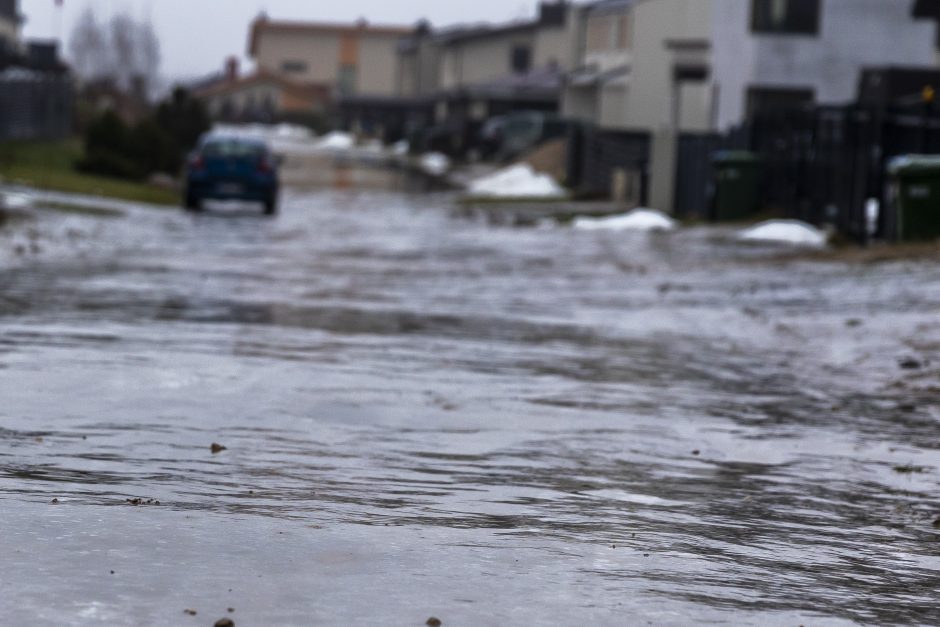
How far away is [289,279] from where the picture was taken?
66.1 ft

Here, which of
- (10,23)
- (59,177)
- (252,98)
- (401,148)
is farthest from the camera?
(252,98)

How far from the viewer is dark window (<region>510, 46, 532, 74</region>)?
9781cm

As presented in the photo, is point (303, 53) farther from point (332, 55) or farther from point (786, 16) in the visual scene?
point (786, 16)

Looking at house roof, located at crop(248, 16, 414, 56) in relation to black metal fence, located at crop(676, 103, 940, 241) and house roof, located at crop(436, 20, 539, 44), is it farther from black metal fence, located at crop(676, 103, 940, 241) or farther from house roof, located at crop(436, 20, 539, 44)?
black metal fence, located at crop(676, 103, 940, 241)

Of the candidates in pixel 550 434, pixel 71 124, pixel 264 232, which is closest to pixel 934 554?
pixel 550 434

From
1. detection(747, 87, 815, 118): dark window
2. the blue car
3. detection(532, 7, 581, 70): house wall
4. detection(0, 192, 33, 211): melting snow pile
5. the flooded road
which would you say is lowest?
the flooded road

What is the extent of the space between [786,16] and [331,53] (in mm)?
111582

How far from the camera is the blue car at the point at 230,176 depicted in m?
34.9

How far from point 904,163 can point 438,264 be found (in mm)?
6206

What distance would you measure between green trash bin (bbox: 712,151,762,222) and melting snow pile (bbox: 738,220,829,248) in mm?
3158

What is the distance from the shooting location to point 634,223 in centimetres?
3278

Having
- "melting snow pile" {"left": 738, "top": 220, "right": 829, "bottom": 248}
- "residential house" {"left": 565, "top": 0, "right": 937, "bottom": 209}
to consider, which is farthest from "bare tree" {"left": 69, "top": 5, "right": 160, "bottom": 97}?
"melting snow pile" {"left": 738, "top": 220, "right": 829, "bottom": 248}

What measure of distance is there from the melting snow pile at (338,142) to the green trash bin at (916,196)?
A: 3127 inches

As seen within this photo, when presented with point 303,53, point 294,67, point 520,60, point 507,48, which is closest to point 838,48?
point 520,60
